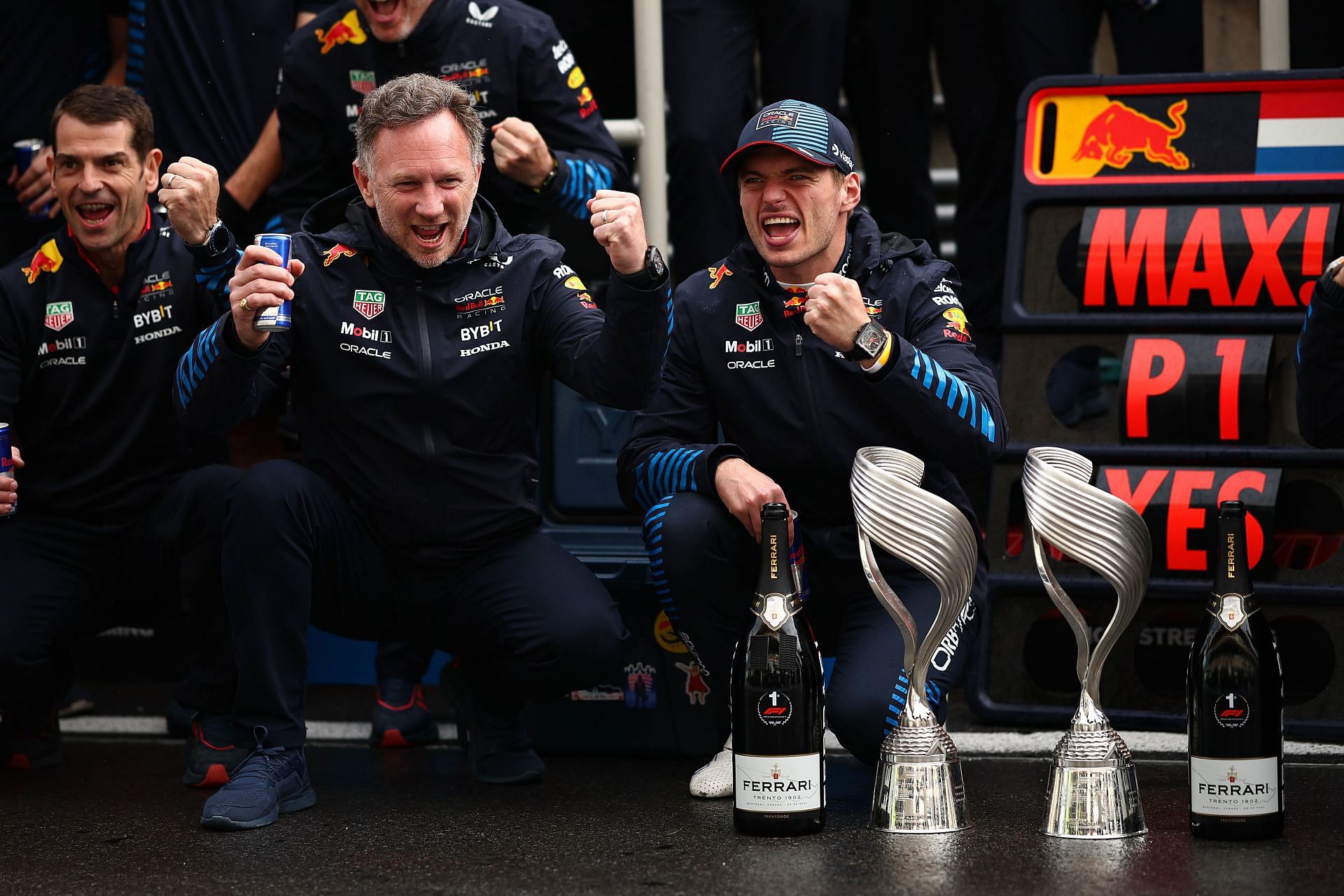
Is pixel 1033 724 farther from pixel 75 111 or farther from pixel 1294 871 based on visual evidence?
pixel 75 111

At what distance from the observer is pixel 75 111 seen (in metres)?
3.69

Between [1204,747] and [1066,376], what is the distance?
1.70m

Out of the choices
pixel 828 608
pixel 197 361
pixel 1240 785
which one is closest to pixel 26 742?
pixel 197 361

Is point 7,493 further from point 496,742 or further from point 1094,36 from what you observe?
point 1094,36

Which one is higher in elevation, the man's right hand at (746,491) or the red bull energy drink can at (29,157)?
the red bull energy drink can at (29,157)

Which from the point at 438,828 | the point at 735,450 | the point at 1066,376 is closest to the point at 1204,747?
the point at 735,450

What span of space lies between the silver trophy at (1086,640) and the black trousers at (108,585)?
1.76m

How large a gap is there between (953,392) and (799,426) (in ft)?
1.25

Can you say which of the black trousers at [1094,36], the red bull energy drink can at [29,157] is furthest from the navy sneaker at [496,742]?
the black trousers at [1094,36]

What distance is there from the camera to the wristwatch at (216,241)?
3.35m

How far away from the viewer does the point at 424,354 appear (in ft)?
11.1

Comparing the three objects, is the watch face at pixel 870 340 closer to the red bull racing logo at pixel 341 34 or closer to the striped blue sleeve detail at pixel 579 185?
the striped blue sleeve detail at pixel 579 185

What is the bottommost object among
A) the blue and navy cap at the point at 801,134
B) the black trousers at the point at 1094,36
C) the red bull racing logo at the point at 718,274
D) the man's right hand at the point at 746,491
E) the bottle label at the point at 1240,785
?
the bottle label at the point at 1240,785

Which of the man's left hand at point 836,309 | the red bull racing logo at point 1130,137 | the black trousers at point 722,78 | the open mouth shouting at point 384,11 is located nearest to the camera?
the man's left hand at point 836,309
